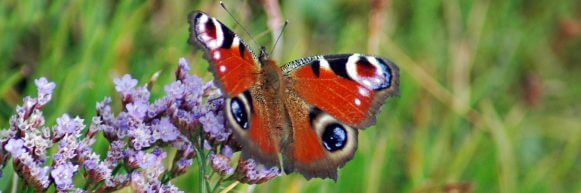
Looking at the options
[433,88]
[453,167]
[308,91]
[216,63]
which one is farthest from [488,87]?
[216,63]

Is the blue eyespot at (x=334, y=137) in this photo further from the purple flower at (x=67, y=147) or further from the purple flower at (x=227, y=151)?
the purple flower at (x=67, y=147)

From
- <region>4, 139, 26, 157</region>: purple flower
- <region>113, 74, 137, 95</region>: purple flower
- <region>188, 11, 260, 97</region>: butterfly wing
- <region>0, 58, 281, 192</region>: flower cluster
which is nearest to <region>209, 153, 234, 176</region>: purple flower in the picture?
<region>0, 58, 281, 192</region>: flower cluster

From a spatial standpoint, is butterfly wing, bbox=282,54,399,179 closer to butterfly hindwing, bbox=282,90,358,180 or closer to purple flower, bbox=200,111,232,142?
butterfly hindwing, bbox=282,90,358,180

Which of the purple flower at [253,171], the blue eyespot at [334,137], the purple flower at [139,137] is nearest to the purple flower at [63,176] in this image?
the purple flower at [139,137]

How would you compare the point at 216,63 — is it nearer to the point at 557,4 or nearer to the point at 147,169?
the point at 147,169

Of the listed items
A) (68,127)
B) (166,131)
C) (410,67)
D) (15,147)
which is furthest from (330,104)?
(410,67)

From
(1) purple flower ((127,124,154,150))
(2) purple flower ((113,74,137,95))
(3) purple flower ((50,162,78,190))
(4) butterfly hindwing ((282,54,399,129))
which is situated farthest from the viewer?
(4) butterfly hindwing ((282,54,399,129))

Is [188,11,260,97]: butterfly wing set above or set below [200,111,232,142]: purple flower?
above

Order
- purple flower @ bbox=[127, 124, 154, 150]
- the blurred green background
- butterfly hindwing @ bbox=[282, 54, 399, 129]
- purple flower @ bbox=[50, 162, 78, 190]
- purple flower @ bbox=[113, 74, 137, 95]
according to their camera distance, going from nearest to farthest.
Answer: purple flower @ bbox=[50, 162, 78, 190] → purple flower @ bbox=[127, 124, 154, 150] → purple flower @ bbox=[113, 74, 137, 95] → butterfly hindwing @ bbox=[282, 54, 399, 129] → the blurred green background
